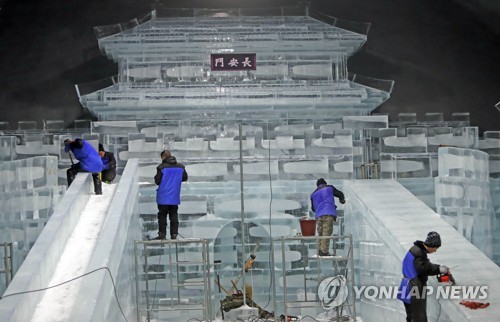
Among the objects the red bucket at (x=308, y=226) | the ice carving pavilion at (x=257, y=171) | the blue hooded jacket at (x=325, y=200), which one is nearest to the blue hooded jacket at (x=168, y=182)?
the ice carving pavilion at (x=257, y=171)

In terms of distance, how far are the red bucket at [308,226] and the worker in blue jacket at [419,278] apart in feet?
12.6

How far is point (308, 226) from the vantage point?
517 inches

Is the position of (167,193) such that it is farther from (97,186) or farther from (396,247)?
(396,247)

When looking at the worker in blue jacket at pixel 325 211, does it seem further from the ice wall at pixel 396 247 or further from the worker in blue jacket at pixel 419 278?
the worker in blue jacket at pixel 419 278

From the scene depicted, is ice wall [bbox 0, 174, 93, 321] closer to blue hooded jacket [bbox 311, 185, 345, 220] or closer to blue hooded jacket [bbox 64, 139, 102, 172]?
blue hooded jacket [bbox 64, 139, 102, 172]

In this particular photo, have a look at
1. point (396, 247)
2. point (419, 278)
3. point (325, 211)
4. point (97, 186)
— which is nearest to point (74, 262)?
point (97, 186)

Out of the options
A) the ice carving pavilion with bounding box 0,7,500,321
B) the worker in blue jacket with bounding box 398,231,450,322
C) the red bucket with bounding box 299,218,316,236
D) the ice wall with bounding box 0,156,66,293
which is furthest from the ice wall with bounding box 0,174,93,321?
the worker in blue jacket with bounding box 398,231,450,322

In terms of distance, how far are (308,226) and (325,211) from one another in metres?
0.83

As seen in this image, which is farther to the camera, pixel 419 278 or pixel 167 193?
pixel 167 193

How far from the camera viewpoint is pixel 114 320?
920 cm

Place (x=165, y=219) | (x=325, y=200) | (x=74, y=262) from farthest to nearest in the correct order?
1. (x=325, y=200)
2. (x=165, y=219)
3. (x=74, y=262)

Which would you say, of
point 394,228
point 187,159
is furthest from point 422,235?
point 187,159

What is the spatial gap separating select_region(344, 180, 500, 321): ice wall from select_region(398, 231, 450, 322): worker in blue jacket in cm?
33

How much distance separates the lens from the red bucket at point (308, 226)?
1312 centimetres
